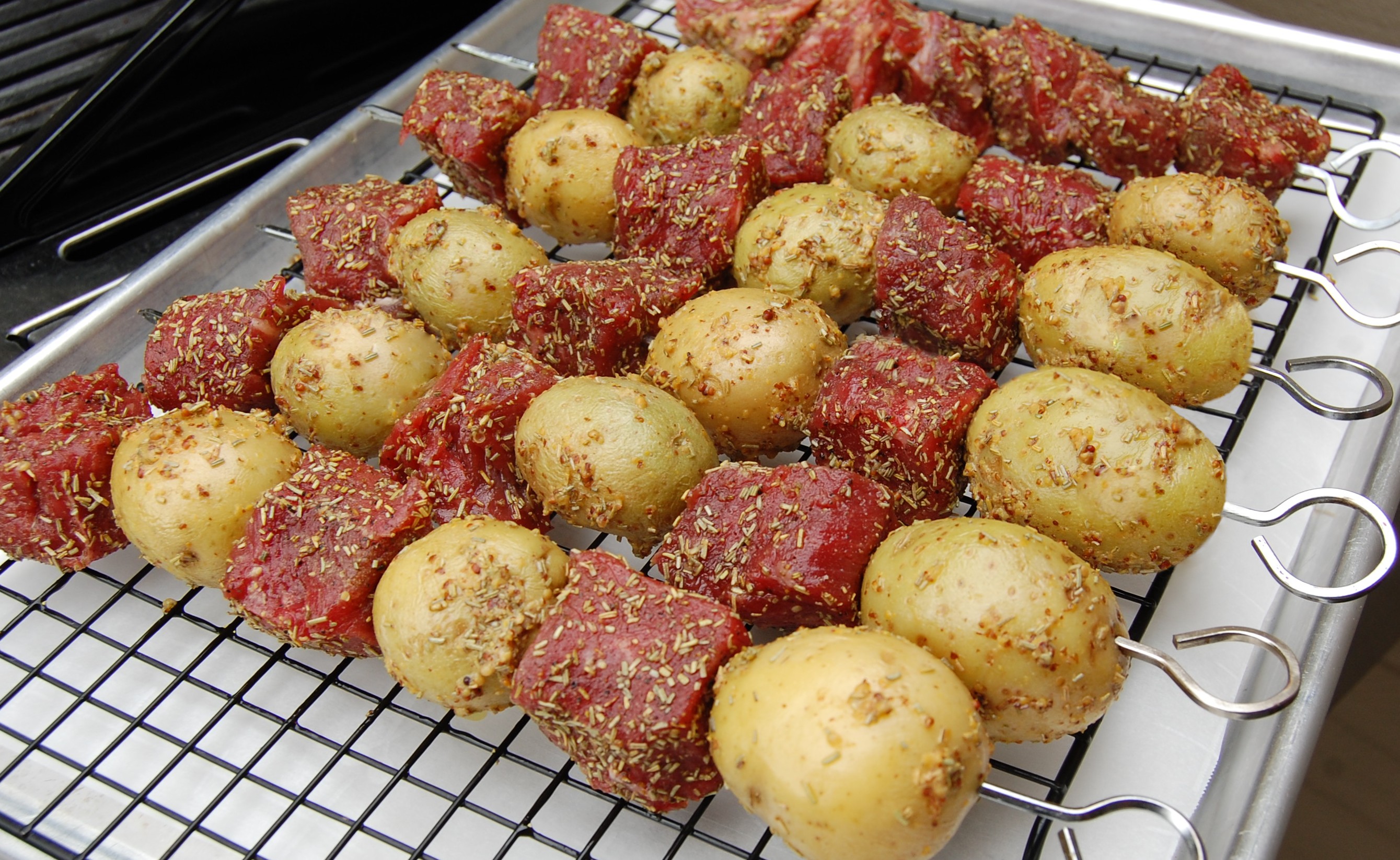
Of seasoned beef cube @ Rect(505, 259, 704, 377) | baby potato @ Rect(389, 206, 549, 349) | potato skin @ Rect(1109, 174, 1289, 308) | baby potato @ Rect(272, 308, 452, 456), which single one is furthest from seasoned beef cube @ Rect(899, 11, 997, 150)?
baby potato @ Rect(272, 308, 452, 456)

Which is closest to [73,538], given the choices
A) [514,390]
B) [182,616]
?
[182,616]

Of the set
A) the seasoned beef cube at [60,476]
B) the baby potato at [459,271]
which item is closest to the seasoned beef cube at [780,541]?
the baby potato at [459,271]

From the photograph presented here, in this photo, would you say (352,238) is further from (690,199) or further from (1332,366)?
(1332,366)

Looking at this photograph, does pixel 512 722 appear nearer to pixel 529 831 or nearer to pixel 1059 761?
pixel 529 831

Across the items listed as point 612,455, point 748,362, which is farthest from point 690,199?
point 612,455

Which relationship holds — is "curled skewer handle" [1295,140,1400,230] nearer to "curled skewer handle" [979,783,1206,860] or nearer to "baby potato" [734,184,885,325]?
"baby potato" [734,184,885,325]

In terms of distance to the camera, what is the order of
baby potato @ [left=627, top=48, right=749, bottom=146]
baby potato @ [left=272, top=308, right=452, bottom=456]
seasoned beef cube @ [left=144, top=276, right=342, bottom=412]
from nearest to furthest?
baby potato @ [left=272, top=308, right=452, bottom=456], seasoned beef cube @ [left=144, top=276, right=342, bottom=412], baby potato @ [left=627, top=48, right=749, bottom=146]
